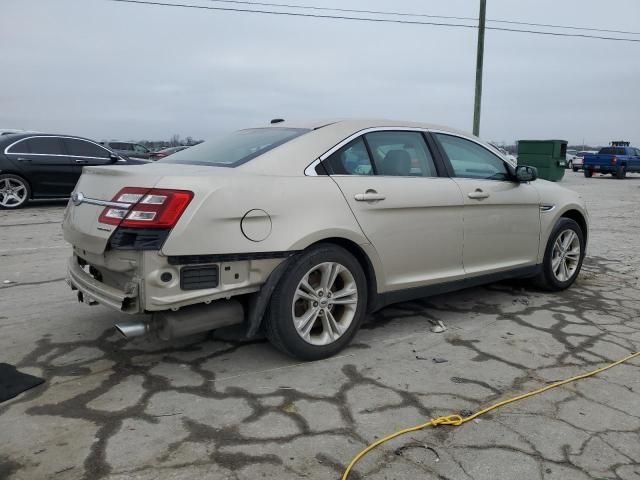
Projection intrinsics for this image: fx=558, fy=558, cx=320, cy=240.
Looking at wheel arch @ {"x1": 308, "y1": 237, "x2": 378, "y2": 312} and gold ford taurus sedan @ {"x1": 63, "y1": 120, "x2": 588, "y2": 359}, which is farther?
wheel arch @ {"x1": 308, "y1": 237, "x2": 378, "y2": 312}

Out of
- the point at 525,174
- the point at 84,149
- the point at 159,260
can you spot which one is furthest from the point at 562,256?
the point at 84,149

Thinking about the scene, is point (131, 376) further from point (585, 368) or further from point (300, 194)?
point (585, 368)

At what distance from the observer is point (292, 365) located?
11.4ft

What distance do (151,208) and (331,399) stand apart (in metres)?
1.41

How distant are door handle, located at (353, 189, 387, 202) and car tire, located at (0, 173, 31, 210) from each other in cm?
973

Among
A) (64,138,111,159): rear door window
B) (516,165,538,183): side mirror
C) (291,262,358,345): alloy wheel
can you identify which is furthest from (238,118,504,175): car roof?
(64,138,111,159): rear door window

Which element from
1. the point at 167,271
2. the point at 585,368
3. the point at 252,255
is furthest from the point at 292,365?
the point at 585,368

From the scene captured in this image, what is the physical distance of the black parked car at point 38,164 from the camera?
11.0 m

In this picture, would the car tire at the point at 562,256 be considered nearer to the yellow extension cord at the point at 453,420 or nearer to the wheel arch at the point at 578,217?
the wheel arch at the point at 578,217

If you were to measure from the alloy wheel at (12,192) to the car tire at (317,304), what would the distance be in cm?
967

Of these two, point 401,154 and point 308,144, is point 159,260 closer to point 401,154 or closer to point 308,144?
point 308,144

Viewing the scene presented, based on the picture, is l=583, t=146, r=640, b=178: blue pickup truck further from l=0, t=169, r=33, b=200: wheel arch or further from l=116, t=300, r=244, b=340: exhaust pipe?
l=116, t=300, r=244, b=340: exhaust pipe

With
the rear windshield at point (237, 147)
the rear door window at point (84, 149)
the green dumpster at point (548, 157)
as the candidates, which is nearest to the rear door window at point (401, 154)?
the rear windshield at point (237, 147)

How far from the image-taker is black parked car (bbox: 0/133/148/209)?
11.0 m
